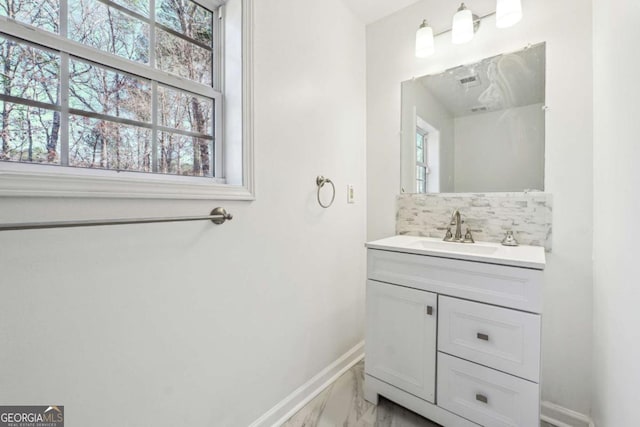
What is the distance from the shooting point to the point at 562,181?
1.34 m

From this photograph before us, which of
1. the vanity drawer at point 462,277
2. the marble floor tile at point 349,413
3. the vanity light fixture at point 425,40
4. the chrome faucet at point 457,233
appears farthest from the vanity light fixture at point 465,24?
the marble floor tile at point 349,413

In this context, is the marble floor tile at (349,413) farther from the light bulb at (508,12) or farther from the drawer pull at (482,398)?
the light bulb at (508,12)

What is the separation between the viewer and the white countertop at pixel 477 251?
1.10 metres

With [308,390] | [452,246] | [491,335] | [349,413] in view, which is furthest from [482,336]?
[308,390]

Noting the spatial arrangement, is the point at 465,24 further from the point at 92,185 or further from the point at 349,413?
the point at 349,413

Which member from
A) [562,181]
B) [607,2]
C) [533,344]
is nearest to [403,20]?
[607,2]

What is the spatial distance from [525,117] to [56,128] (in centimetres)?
197

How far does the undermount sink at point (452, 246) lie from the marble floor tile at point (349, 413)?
86cm

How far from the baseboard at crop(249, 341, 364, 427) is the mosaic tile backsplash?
0.90m

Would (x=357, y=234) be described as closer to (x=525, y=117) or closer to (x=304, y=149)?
(x=304, y=149)

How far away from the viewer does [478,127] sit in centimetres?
159

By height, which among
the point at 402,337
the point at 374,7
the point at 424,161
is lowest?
the point at 402,337

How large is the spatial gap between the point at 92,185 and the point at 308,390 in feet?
4.60

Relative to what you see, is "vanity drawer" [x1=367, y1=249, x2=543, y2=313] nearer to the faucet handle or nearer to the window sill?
the faucet handle
